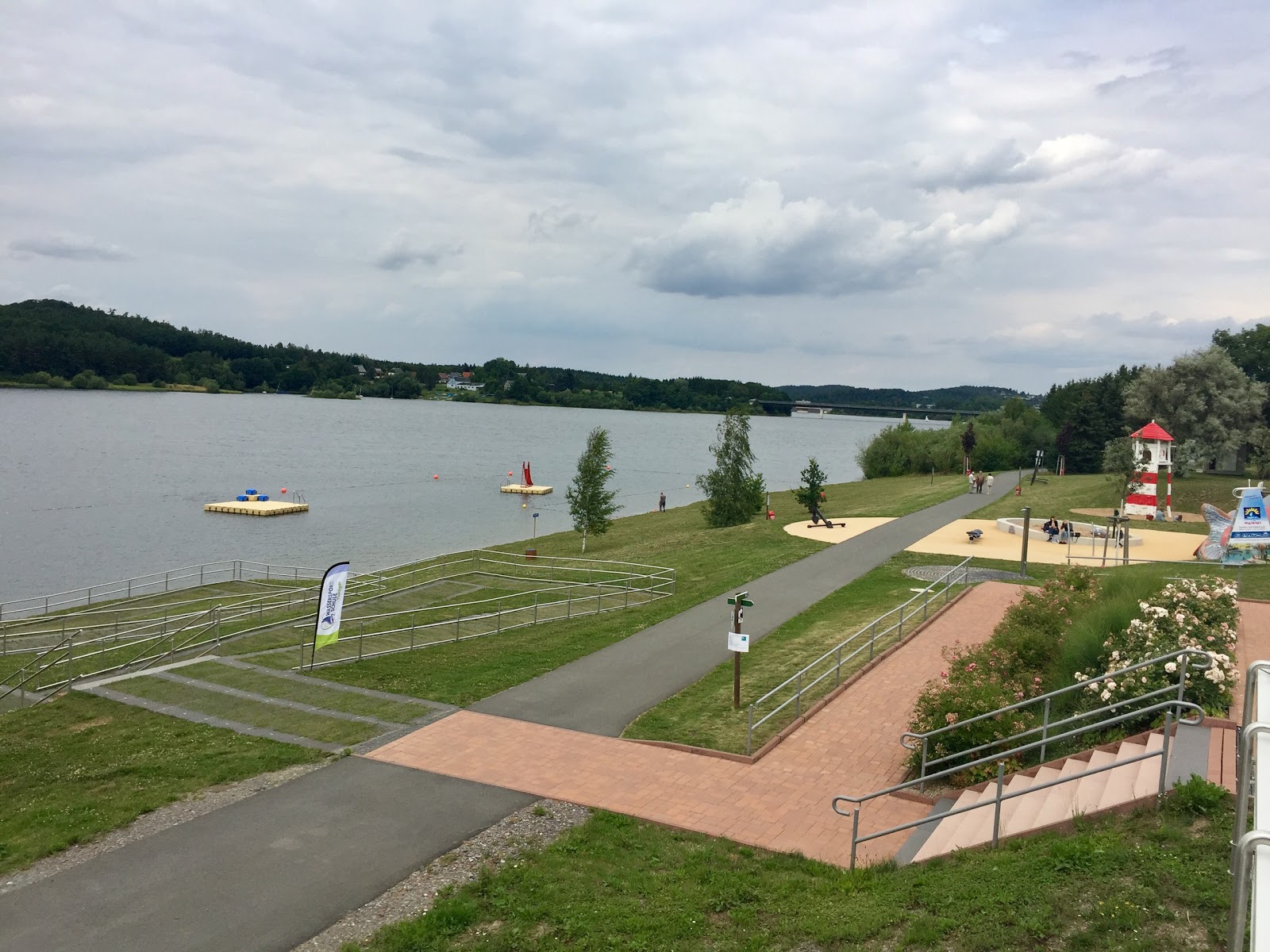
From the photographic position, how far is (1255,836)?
124 inches

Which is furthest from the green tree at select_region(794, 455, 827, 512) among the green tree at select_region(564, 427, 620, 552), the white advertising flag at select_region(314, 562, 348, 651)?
the white advertising flag at select_region(314, 562, 348, 651)

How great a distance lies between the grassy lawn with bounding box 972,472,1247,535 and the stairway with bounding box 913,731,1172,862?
3052cm

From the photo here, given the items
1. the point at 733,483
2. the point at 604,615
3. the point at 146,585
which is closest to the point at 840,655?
the point at 604,615

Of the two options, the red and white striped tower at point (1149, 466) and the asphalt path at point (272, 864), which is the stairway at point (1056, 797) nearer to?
the asphalt path at point (272, 864)

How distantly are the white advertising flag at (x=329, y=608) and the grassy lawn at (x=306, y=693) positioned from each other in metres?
0.98

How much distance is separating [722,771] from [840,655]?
16.7 ft

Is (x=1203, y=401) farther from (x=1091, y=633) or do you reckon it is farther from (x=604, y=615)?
(x=1091, y=633)

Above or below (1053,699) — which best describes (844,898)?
below

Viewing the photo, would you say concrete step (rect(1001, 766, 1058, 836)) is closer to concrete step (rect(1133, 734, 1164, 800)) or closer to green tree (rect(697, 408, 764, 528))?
concrete step (rect(1133, 734, 1164, 800))

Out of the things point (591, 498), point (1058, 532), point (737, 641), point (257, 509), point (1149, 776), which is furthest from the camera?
point (257, 509)

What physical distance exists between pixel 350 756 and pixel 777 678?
7555mm

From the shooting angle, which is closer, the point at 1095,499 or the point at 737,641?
the point at 737,641

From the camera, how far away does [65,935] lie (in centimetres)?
844

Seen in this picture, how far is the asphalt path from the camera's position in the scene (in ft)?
27.9
